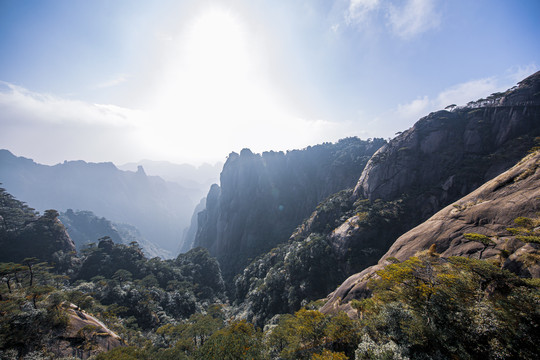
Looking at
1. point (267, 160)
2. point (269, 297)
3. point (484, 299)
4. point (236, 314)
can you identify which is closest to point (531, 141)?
point (484, 299)

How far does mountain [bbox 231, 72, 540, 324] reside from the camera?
136 ft

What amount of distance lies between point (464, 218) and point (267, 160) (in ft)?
376

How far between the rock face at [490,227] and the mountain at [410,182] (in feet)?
62.0

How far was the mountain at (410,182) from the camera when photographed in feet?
136

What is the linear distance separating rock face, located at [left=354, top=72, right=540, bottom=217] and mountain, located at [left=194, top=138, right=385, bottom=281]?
39.5 metres

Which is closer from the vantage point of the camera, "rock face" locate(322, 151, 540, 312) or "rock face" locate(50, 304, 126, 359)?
"rock face" locate(322, 151, 540, 312)

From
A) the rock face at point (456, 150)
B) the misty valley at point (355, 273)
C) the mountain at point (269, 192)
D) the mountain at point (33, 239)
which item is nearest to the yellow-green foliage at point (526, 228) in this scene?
the misty valley at point (355, 273)

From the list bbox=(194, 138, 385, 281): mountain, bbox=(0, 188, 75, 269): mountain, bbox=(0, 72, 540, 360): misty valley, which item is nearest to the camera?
bbox=(0, 72, 540, 360): misty valley

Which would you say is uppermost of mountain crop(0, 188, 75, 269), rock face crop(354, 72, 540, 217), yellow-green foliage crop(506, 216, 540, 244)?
rock face crop(354, 72, 540, 217)

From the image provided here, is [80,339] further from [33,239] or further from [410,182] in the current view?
[410,182]

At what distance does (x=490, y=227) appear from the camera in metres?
17.5

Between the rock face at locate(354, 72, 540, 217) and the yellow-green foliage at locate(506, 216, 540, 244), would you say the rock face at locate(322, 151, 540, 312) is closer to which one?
the yellow-green foliage at locate(506, 216, 540, 244)

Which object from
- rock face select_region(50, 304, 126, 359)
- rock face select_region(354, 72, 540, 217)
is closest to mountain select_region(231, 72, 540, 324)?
rock face select_region(354, 72, 540, 217)

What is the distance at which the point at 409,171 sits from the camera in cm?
4997
